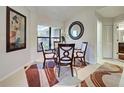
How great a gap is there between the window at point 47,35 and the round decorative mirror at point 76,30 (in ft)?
2.73

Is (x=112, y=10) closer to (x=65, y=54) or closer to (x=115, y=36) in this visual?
(x=115, y=36)

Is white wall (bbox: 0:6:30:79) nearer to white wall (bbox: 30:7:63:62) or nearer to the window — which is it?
white wall (bbox: 30:7:63:62)

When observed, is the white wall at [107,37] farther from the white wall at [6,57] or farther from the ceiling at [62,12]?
the white wall at [6,57]

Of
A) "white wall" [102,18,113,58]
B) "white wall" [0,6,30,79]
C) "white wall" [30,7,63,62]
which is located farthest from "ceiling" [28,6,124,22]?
"white wall" [0,6,30,79]

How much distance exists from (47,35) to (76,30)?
1497mm

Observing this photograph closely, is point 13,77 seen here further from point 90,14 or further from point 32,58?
point 90,14

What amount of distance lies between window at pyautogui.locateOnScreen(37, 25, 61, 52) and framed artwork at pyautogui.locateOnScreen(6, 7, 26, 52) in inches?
89.6

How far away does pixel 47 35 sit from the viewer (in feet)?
26.8

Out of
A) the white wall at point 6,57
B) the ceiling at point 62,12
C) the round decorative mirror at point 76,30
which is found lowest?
the white wall at point 6,57

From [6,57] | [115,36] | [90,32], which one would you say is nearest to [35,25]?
[90,32]

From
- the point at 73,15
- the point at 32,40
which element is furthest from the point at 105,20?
the point at 32,40

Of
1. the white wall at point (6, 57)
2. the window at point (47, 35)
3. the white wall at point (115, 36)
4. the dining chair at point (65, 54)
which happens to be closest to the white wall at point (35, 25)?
the window at point (47, 35)

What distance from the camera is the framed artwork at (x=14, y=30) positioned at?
407 cm
